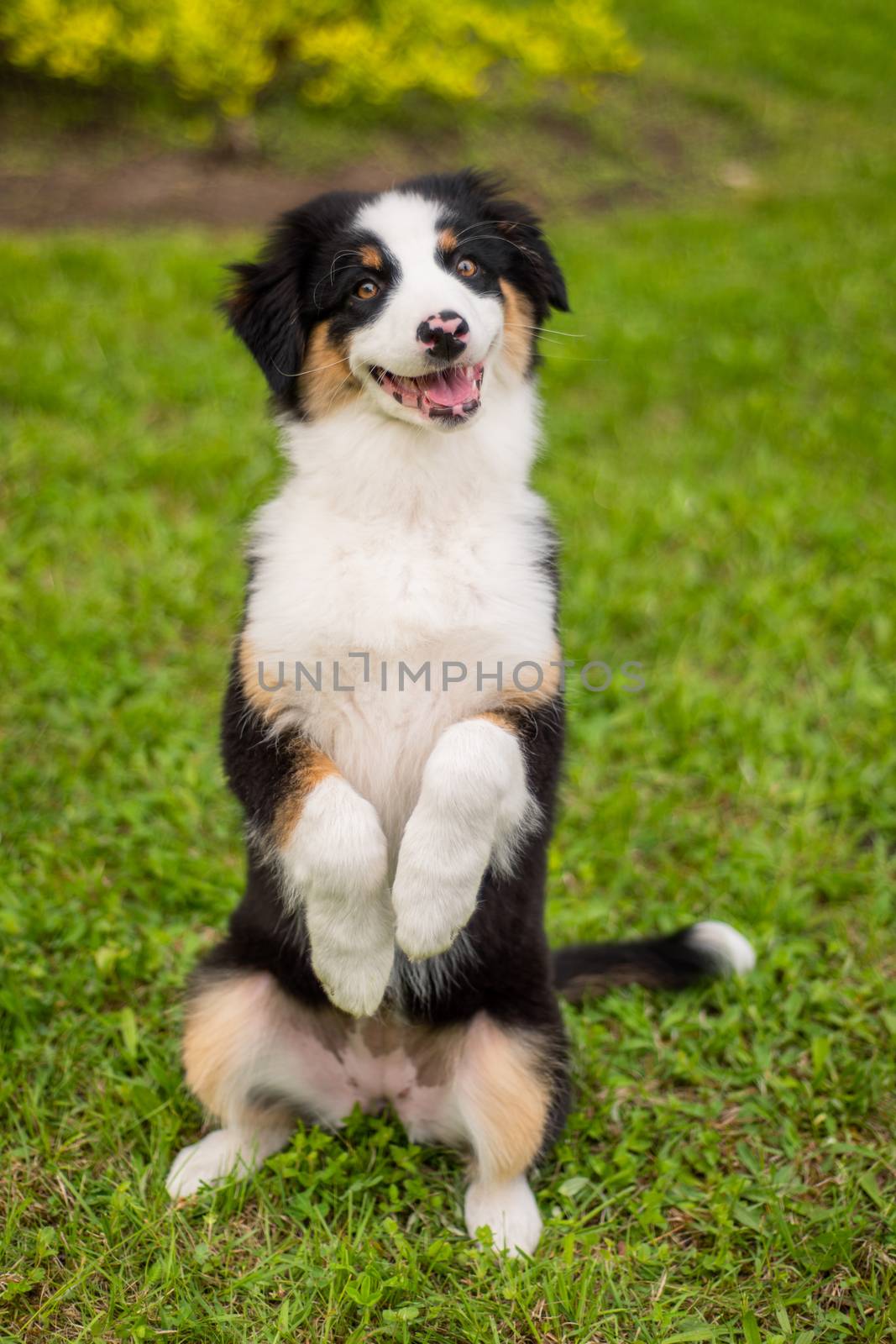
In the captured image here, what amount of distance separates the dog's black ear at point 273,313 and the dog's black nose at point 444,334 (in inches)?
14.5

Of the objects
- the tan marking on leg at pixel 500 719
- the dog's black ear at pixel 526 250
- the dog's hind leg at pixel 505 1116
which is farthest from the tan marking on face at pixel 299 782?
the dog's black ear at pixel 526 250

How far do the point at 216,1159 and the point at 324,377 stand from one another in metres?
1.70

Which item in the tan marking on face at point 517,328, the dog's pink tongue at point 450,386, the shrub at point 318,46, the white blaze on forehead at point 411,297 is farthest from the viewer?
the shrub at point 318,46

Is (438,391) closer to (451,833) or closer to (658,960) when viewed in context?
(451,833)

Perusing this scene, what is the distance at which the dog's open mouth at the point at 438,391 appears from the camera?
2240mm

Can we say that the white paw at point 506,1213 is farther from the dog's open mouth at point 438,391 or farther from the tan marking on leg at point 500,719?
the dog's open mouth at point 438,391

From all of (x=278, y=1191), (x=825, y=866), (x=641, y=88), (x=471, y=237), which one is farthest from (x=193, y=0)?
(x=278, y=1191)

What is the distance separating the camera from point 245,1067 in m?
2.45

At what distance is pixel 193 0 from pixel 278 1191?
7197 millimetres

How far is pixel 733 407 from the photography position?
5.70 m

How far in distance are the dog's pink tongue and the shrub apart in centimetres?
605

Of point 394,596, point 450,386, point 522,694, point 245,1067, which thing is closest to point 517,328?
point 450,386

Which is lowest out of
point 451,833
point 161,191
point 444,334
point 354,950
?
point 354,950

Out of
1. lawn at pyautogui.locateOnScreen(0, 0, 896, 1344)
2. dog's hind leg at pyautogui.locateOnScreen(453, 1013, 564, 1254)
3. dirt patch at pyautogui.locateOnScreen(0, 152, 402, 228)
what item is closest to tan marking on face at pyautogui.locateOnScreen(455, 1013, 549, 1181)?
dog's hind leg at pyautogui.locateOnScreen(453, 1013, 564, 1254)
